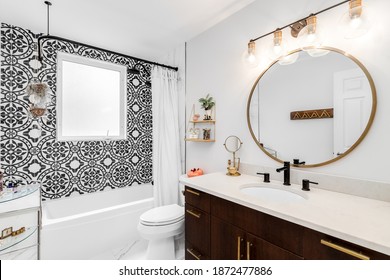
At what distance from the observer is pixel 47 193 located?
2.22m

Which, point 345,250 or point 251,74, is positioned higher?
point 251,74

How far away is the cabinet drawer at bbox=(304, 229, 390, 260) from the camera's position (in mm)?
692

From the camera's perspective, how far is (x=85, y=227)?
184cm

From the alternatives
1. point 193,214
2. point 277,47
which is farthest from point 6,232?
point 277,47

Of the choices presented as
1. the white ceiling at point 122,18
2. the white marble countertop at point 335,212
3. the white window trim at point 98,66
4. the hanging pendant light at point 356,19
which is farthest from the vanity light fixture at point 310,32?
the white window trim at point 98,66

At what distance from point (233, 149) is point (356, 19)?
49.2 inches

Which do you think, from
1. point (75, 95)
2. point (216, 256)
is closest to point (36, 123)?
point (75, 95)

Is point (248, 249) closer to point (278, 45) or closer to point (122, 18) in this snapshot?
point (278, 45)

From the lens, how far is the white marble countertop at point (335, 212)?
0.70 metres

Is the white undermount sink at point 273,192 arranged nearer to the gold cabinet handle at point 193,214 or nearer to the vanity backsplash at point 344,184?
the vanity backsplash at point 344,184

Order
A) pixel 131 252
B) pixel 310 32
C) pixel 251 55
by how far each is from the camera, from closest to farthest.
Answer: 1. pixel 310 32
2. pixel 251 55
3. pixel 131 252

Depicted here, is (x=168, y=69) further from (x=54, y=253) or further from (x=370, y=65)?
(x=54, y=253)

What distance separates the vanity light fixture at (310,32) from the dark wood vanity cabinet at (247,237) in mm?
1181
